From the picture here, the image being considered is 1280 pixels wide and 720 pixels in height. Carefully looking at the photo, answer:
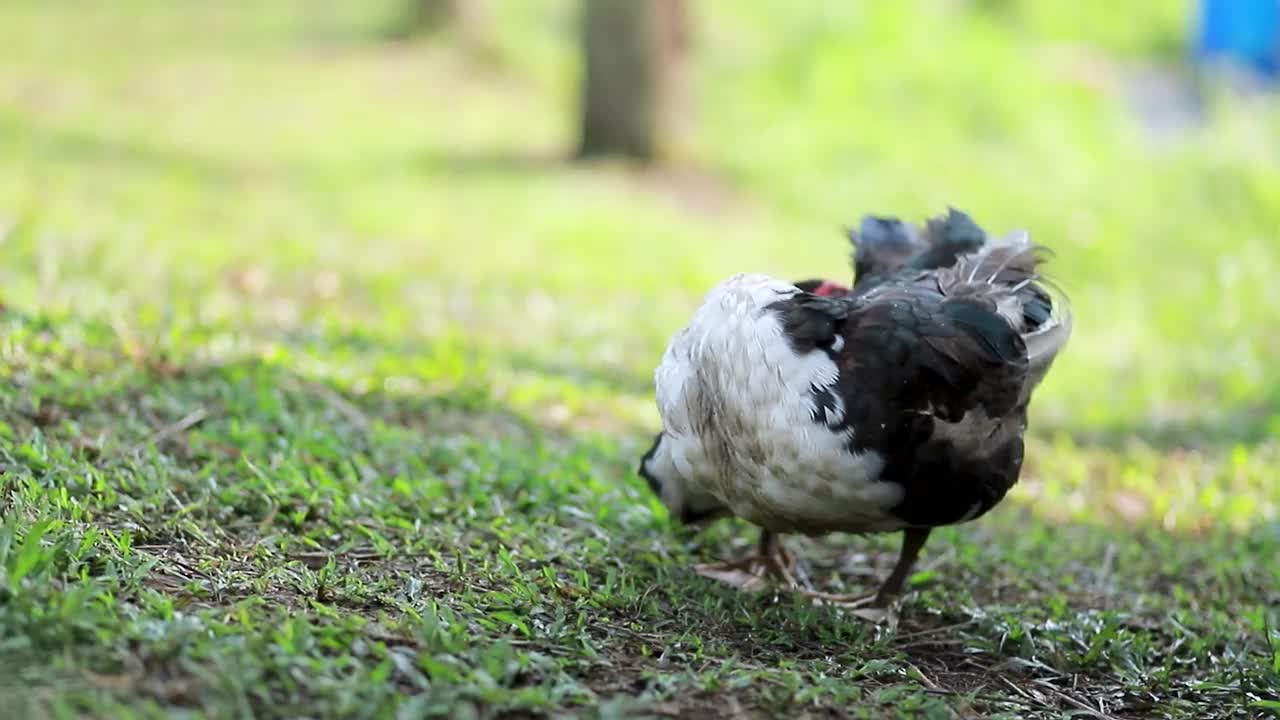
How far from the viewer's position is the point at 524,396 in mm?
6094

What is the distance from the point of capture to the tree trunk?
37.9ft

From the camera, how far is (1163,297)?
33.4ft

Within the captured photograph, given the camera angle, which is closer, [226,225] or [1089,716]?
[1089,716]

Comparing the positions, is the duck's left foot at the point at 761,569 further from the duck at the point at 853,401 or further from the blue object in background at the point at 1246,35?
the blue object in background at the point at 1246,35

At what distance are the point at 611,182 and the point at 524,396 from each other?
5565 mm

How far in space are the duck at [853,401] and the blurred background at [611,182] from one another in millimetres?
2174

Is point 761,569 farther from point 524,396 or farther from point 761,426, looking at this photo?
point 524,396

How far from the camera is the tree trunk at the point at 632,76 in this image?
37.9 ft

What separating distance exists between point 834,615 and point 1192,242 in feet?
27.5

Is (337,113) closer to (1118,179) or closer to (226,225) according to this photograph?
(226,225)

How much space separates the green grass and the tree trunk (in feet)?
1.17

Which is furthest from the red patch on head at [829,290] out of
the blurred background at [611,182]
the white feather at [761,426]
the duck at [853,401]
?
the blurred background at [611,182]

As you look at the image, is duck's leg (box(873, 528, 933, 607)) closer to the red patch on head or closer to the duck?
the duck

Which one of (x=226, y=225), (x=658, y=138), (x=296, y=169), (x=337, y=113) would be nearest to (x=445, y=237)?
(x=226, y=225)
